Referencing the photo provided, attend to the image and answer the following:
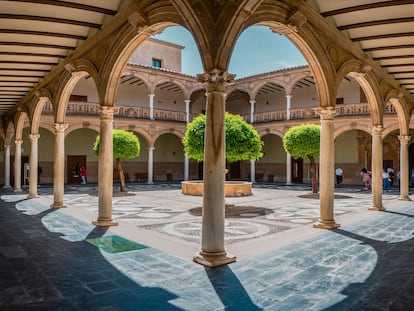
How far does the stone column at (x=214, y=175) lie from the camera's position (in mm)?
5102

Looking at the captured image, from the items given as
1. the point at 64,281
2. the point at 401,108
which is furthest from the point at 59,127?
the point at 401,108

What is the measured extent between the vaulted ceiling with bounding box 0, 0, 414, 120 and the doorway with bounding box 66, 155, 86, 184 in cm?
1434

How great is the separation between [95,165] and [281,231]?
19.3 m

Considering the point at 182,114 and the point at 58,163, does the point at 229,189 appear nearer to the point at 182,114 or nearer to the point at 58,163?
the point at 58,163

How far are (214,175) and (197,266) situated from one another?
129 cm

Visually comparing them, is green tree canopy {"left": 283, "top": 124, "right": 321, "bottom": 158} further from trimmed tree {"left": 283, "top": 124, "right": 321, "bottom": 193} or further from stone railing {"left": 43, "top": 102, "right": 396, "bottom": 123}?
stone railing {"left": 43, "top": 102, "right": 396, "bottom": 123}

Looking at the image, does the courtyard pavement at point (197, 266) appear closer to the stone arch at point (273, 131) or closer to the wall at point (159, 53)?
the stone arch at point (273, 131)

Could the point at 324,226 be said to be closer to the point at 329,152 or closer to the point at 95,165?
the point at 329,152

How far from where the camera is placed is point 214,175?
5.11 m

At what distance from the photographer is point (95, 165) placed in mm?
24562

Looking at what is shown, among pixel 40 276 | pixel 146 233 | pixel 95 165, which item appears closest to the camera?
pixel 40 276

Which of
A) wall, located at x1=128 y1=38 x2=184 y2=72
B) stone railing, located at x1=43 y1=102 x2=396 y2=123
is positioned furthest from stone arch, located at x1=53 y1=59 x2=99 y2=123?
wall, located at x1=128 y1=38 x2=184 y2=72

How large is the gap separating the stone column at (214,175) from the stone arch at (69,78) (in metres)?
4.13

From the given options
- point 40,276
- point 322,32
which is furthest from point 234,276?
point 322,32
